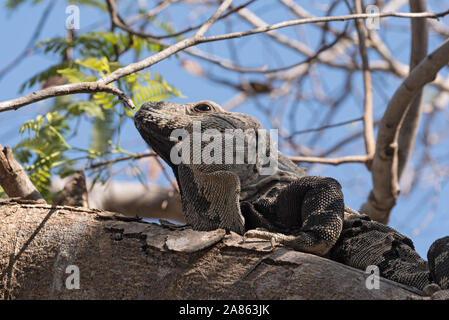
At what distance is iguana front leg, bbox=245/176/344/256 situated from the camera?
3973mm

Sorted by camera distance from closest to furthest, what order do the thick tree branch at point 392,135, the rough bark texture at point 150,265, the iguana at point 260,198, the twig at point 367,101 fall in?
the rough bark texture at point 150,265 < the iguana at point 260,198 < the thick tree branch at point 392,135 < the twig at point 367,101

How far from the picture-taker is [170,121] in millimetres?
5152

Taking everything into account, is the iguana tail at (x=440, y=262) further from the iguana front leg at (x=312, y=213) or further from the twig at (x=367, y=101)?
the twig at (x=367, y=101)

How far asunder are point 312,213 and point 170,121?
144cm

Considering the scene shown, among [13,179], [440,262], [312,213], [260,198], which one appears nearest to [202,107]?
[260,198]

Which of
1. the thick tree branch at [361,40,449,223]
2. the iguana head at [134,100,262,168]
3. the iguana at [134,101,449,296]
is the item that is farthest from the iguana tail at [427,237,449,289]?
the thick tree branch at [361,40,449,223]

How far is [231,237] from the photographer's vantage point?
3.70 m

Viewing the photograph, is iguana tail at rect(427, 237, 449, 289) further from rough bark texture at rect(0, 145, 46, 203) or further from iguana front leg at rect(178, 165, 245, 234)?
rough bark texture at rect(0, 145, 46, 203)

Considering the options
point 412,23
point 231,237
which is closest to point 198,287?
point 231,237

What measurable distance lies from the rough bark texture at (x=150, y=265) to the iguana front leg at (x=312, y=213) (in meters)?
0.36

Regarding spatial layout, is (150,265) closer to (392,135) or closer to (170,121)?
Result: (170,121)

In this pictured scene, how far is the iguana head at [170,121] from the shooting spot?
5.12 m

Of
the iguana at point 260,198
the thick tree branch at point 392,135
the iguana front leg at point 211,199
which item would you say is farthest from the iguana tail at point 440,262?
the thick tree branch at point 392,135

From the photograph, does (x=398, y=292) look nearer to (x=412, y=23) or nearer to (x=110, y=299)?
(x=110, y=299)
